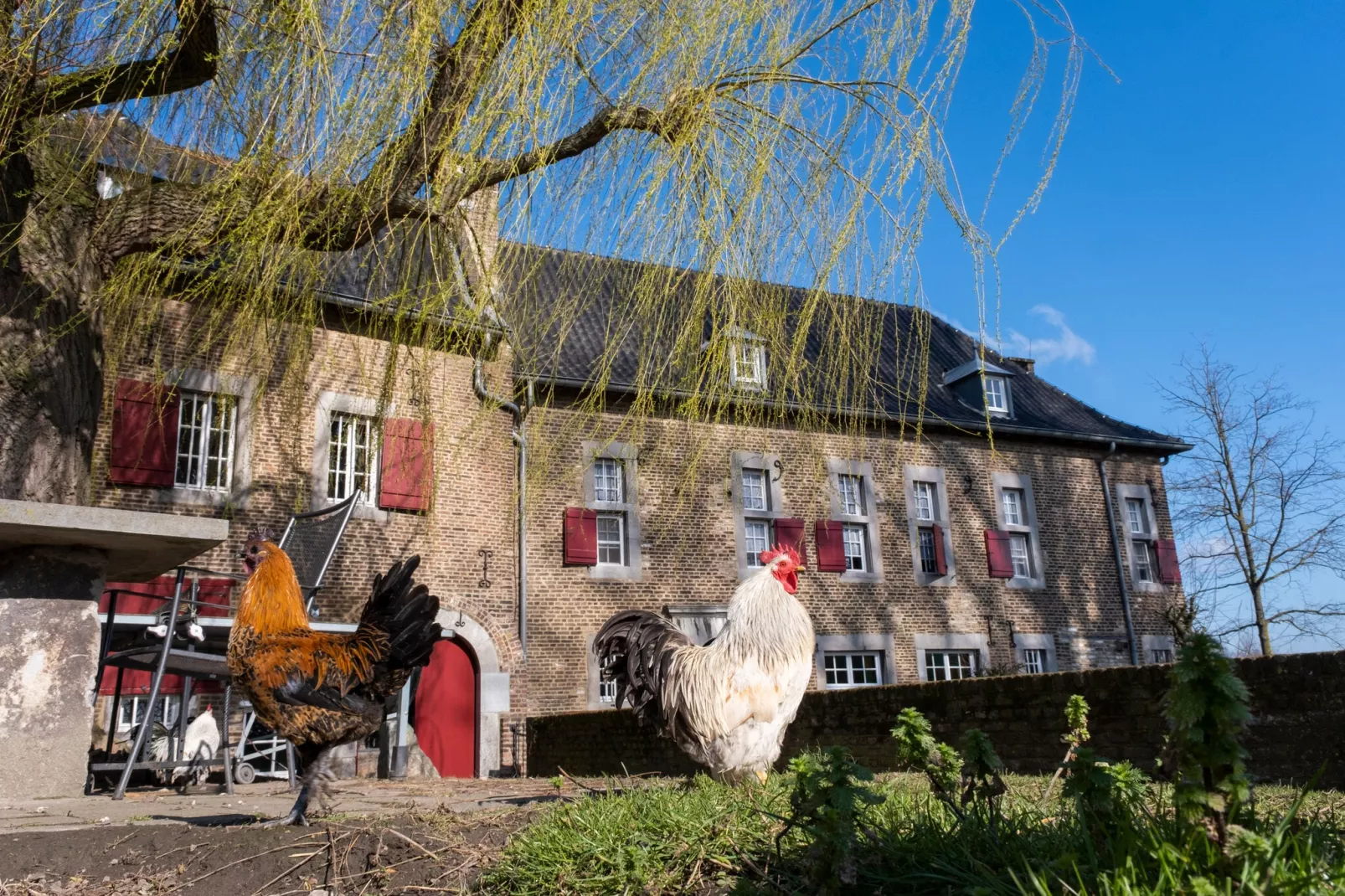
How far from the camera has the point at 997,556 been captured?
17953 mm

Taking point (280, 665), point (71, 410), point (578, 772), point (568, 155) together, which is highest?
point (568, 155)

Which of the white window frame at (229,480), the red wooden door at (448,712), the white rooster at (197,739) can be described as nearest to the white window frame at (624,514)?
the red wooden door at (448,712)

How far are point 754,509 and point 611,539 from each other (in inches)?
111

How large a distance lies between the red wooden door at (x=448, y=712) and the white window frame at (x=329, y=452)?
2183mm

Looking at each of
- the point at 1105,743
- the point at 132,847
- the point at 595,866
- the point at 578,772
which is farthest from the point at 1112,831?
the point at 578,772

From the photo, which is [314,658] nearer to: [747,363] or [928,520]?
[747,363]

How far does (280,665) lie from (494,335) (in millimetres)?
1928

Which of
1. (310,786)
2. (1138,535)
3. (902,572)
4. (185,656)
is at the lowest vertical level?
(310,786)

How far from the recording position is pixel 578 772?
11.1 meters

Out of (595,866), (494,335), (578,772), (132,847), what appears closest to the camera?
(595,866)

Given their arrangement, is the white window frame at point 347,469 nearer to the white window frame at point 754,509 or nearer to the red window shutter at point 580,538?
the red window shutter at point 580,538

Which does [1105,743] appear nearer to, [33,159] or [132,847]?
[132,847]

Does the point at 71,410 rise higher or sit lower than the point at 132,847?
higher

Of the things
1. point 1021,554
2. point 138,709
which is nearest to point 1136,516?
point 1021,554
